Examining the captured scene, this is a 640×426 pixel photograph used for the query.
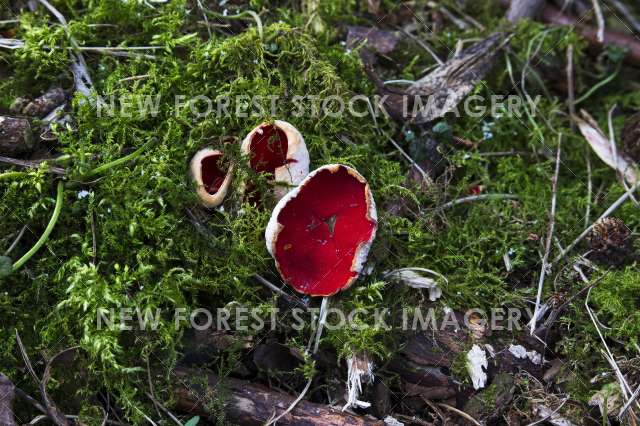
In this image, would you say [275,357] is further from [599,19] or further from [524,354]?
[599,19]

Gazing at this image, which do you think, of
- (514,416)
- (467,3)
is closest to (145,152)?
(514,416)

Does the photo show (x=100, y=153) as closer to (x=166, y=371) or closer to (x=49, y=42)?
(x=49, y=42)

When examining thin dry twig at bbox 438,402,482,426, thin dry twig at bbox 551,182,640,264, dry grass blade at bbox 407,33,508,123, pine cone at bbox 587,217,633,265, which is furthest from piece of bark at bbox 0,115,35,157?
pine cone at bbox 587,217,633,265

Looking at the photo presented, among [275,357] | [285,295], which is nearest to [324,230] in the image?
[285,295]

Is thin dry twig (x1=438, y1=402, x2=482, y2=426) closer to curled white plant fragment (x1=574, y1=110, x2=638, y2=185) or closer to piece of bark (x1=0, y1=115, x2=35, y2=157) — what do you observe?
curled white plant fragment (x1=574, y1=110, x2=638, y2=185)

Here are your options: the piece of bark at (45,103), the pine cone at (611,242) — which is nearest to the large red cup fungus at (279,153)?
the piece of bark at (45,103)

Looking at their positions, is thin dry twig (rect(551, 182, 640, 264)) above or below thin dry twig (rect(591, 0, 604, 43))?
below
